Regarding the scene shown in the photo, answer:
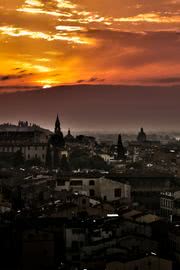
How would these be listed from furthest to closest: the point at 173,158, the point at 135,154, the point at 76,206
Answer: the point at 135,154
the point at 173,158
the point at 76,206

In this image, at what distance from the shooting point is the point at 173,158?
42.2m

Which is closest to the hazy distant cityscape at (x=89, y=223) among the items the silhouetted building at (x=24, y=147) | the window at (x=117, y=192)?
the window at (x=117, y=192)

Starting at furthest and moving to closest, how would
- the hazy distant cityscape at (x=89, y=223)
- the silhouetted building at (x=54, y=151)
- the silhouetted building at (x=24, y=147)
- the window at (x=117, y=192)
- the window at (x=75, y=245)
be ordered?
the silhouetted building at (x=24, y=147)
the silhouetted building at (x=54, y=151)
the window at (x=117, y=192)
the window at (x=75, y=245)
the hazy distant cityscape at (x=89, y=223)

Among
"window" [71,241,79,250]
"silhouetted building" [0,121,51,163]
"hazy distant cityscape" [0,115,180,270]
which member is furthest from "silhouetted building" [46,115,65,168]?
"window" [71,241,79,250]

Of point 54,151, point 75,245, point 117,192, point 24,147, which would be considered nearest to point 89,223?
point 75,245

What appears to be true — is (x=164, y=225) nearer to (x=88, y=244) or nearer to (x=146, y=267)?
(x=88, y=244)

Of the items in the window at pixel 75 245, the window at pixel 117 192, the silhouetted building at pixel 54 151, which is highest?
the silhouetted building at pixel 54 151

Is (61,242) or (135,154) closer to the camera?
(61,242)

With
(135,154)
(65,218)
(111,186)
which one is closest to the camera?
(65,218)

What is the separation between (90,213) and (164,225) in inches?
93.1

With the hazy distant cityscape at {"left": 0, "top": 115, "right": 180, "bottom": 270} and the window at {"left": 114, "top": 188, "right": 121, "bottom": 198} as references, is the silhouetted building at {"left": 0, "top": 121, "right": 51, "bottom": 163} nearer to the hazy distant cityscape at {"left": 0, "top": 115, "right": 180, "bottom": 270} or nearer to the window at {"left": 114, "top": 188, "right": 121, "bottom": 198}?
the hazy distant cityscape at {"left": 0, "top": 115, "right": 180, "bottom": 270}

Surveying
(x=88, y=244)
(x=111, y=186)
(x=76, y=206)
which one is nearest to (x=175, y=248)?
(x=88, y=244)

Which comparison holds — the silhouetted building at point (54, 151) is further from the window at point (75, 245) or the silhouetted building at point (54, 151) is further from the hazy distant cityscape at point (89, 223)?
the window at point (75, 245)

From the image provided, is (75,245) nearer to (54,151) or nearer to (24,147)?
(54,151)
